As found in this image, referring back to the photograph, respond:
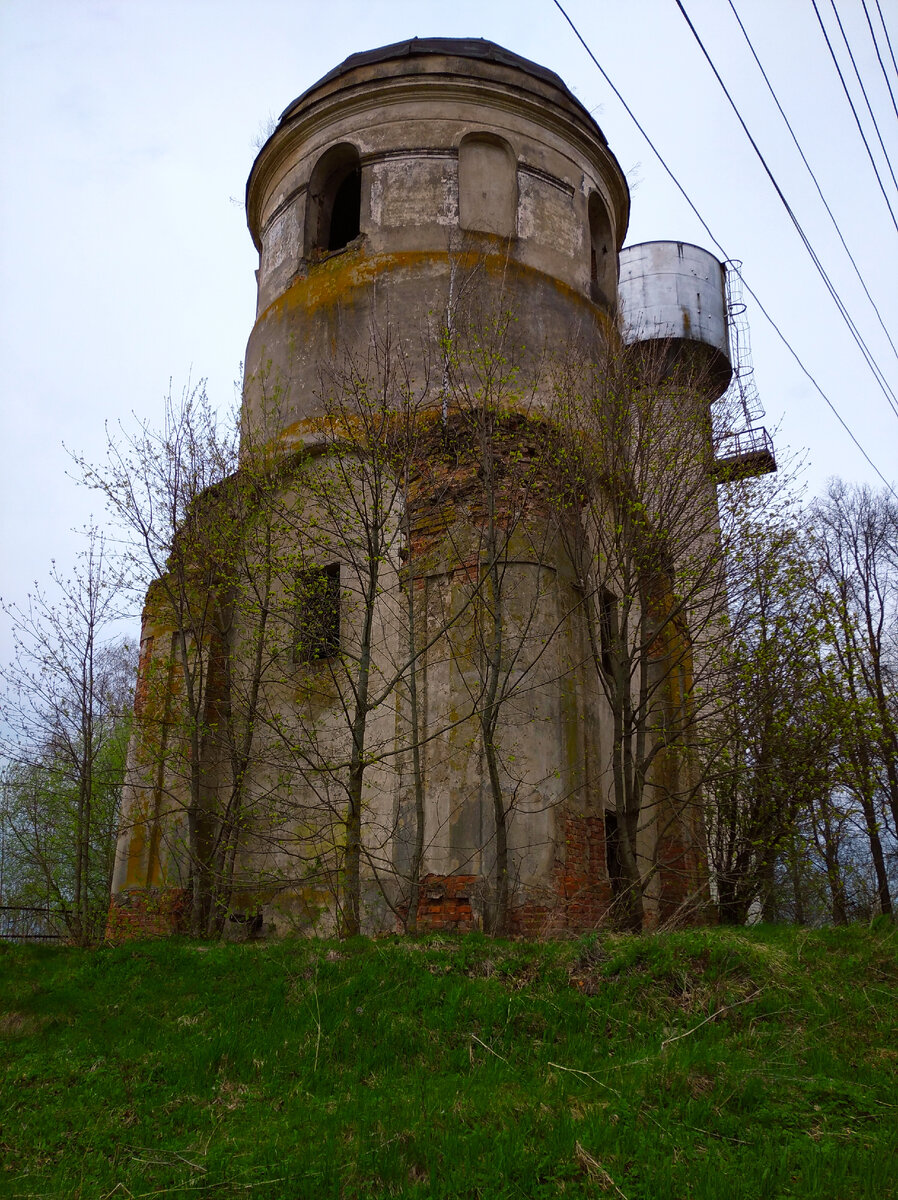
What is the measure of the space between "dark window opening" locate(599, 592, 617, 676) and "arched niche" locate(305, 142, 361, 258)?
5996mm

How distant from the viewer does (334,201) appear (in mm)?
14570

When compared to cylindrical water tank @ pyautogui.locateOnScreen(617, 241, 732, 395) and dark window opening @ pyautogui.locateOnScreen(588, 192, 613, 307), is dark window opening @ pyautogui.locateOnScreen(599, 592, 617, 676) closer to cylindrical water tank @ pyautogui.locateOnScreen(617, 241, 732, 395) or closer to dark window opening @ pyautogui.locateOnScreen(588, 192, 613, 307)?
dark window opening @ pyautogui.locateOnScreen(588, 192, 613, 307)

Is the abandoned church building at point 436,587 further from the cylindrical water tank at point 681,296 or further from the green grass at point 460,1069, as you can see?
the cylindrical water tank at point 681,296

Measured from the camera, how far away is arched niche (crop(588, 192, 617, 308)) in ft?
47.9

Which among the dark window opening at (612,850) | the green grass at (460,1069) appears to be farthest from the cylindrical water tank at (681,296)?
the green grass at (460,1069)

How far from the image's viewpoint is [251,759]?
1038 centimetres

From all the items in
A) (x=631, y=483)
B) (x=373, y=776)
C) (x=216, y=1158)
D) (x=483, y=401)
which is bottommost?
(x=216, y=1158)

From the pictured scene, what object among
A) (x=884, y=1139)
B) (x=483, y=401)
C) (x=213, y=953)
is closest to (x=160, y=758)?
(x=213, y=953)

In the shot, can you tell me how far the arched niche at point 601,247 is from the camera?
14586mm

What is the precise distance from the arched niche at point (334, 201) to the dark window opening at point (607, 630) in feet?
19.7

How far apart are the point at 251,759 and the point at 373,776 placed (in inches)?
49.0

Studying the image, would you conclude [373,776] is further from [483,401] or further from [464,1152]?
[464,1152]

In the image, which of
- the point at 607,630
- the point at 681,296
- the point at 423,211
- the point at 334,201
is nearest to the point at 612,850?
the point at 607,630

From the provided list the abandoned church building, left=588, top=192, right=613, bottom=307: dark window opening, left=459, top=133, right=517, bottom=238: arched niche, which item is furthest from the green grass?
left=588, top=192, right=613, bottom=307: dark window opening
